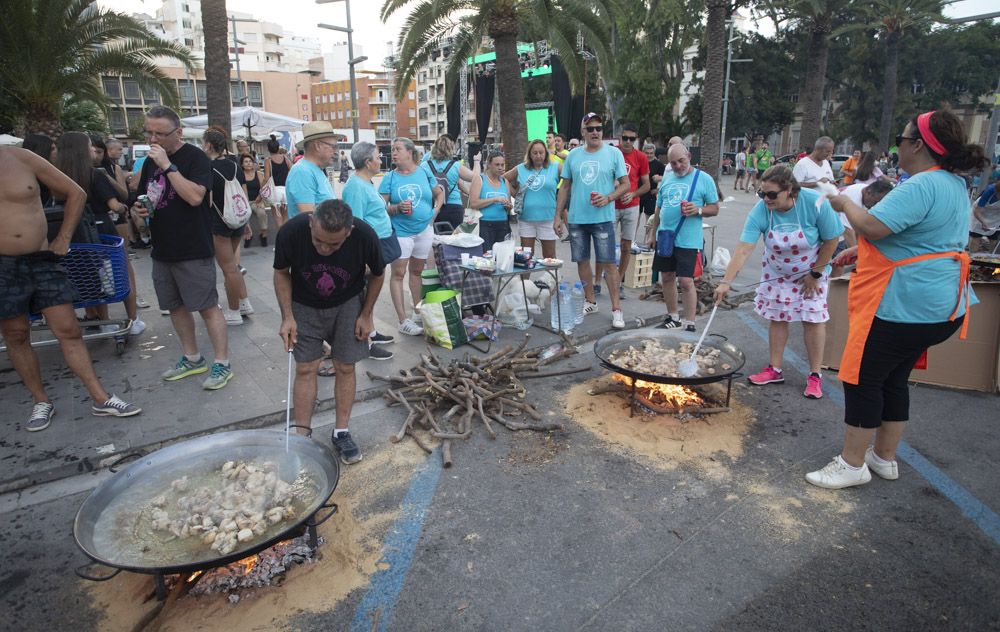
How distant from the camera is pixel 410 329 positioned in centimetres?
626

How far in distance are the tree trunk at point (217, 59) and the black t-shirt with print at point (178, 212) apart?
6.11 metres

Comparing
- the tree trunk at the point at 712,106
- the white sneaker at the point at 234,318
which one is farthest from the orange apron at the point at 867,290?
the tree trunk at the point at 712,106

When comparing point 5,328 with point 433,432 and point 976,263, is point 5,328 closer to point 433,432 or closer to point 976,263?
point 433,432

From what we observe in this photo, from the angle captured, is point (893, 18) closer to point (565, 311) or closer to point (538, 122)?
point (538, 122)

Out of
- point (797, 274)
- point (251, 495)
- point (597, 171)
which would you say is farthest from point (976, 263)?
point (251, 495)

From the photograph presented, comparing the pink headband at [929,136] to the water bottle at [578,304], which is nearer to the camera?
the pink headband at [929,136]

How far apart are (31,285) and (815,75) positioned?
26.0 meters

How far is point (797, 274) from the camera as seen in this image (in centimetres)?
471

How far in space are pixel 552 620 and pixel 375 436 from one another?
2.12 m

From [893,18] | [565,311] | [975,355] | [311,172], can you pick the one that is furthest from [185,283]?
[893,18]

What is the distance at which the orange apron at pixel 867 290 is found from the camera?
124 inches

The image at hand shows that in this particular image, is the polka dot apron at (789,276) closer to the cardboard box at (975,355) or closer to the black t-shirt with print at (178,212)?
the cardboard box at (975,355)

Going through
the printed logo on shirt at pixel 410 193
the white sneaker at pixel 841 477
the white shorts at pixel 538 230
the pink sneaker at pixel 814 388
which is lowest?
the white sneaker at pixel 841 477

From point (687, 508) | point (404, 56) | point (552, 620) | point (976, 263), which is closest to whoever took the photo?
point (552, 620)
